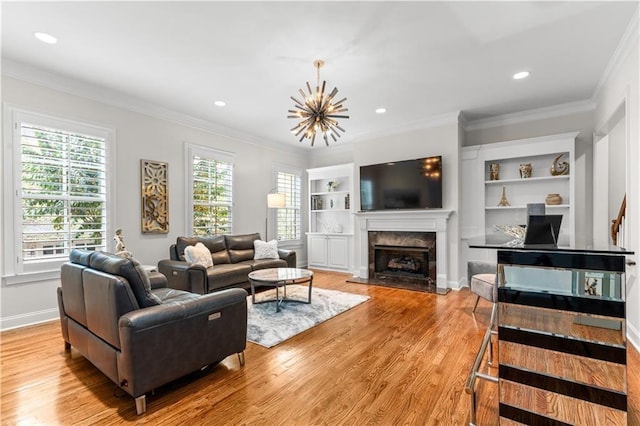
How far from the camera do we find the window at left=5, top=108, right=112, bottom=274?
11.1ft

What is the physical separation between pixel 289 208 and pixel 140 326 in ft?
17.3

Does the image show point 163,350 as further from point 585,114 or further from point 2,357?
point 585,114

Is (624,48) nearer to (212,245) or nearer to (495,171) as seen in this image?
(495,171)

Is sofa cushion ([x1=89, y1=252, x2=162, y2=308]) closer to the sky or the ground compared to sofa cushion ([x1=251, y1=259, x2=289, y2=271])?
closer to the sky

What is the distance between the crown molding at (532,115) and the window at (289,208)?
148 inches

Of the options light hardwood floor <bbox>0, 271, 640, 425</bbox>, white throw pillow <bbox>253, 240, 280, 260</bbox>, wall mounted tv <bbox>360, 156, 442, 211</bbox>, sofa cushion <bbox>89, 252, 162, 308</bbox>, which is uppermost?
wall mounted tv <bbox>360, 156, 442, 211</bbox>

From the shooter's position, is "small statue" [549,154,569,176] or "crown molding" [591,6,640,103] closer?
"crown molding" [591,6,640,103]

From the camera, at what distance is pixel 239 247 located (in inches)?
211

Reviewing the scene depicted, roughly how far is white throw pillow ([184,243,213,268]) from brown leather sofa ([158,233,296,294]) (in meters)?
0.09

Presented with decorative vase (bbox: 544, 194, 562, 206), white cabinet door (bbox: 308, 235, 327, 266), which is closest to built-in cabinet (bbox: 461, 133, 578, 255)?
decorative vase (bbox: 544, 194, 562, 206)

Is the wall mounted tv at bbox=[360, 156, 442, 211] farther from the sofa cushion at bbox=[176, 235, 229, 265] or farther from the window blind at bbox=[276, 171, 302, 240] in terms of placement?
the sofa cushion at bbox=[176, 235, 229, 265]

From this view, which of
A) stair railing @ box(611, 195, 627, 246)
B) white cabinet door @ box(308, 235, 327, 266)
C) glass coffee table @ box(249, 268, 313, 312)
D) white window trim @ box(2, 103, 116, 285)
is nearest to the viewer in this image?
stair railing @ box(611, 195, 627, 246)

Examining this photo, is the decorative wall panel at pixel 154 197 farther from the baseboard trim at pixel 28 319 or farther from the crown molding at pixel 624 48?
the crown molding at pixel 624 48

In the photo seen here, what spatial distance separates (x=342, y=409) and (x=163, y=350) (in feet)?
4.01
